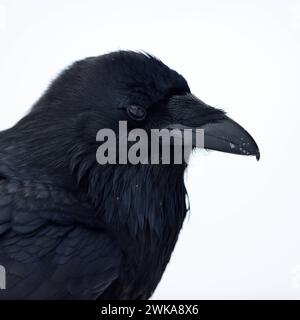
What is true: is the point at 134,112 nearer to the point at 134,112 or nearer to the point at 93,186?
the point at 134,112

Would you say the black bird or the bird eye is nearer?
the black bird

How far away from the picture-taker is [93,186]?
25.1ft

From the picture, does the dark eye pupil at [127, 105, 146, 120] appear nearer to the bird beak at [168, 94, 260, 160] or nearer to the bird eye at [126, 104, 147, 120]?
the bird eye at [126, 104, 147, 120]

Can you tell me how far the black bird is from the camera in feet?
24.0

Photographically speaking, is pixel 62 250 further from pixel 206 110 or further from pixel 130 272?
pixel 206 110

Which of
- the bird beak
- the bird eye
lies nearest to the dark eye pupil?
the bird eye

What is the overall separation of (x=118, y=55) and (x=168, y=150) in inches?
31.5

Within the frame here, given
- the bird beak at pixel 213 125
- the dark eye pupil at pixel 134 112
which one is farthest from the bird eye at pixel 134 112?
the bird beak at pixel 213 125

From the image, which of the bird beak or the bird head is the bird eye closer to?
the bird head

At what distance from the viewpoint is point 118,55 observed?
7.79 meters

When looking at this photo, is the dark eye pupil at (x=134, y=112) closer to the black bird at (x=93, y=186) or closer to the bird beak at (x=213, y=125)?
the black bird at (x=93, y=186)

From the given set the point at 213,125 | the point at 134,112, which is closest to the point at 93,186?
the point at 134,112

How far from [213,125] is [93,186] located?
1.00 m
